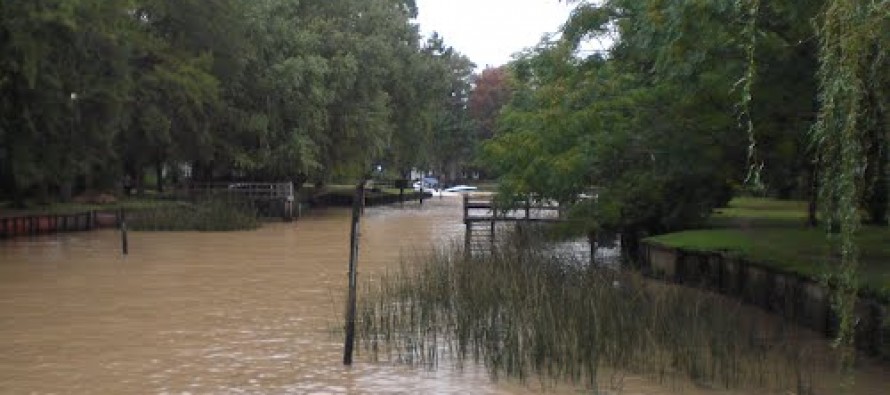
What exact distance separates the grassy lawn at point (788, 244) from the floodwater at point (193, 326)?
9.70 feet

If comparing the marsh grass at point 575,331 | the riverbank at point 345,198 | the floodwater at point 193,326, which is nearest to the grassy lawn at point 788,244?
the marsh grass at point 575,331

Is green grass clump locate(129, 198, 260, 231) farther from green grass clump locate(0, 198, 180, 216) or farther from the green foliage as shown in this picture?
the green foliage

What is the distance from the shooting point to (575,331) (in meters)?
12.1

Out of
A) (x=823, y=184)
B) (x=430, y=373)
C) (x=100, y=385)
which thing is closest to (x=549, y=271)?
(x=430, y=373)

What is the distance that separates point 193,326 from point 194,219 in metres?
24.1

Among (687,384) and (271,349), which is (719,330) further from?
(271,349)

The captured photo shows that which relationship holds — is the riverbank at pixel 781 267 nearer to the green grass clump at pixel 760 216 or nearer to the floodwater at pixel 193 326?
the green grass clump at pixel 760 216

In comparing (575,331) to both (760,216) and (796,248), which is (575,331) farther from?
(760,216)

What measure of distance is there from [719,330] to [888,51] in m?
6.13

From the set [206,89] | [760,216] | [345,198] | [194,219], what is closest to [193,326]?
[760,216]

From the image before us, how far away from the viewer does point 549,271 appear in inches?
645

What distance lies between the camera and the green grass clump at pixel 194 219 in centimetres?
3831

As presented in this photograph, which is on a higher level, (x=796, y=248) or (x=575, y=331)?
(x=796, y=248)

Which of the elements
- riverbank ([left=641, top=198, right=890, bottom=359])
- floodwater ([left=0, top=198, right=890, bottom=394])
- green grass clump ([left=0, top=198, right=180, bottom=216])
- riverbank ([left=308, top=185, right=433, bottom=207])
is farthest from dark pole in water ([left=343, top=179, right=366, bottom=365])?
riverbank ([left=308, top=185, right=433, bottom=207])
